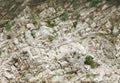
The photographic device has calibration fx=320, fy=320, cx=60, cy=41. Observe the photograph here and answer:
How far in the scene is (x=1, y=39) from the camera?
57.4 feet

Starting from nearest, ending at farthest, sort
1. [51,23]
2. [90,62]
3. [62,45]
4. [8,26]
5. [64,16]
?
[90,62], [62,45], [51,23], [64,16], [8,26]

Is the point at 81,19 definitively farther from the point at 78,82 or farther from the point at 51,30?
the point at 78,82

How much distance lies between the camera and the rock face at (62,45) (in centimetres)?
1490

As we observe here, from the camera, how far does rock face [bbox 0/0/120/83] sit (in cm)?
1490

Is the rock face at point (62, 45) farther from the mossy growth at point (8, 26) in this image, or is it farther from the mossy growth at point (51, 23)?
the mossy growth at point (8, 26)

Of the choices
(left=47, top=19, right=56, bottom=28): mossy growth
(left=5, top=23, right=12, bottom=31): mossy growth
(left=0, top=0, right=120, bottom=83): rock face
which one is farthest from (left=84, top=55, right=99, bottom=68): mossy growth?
(left=5, top=23, right=12, bottom=31): mossy growth

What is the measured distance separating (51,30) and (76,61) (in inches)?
105

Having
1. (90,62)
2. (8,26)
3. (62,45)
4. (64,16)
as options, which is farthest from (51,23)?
(90,62)

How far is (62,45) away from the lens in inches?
635

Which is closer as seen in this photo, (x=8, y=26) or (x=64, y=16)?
(x=64, y=16)

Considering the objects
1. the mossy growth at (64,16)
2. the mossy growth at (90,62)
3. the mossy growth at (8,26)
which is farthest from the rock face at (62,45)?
the mossy growth at (8,26)

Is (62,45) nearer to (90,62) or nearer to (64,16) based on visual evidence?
(90,62)

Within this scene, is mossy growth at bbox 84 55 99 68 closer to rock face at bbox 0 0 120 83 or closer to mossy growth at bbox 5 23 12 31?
rock face at bbox 0 0 120 83

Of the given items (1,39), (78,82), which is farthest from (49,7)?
(78,82)
